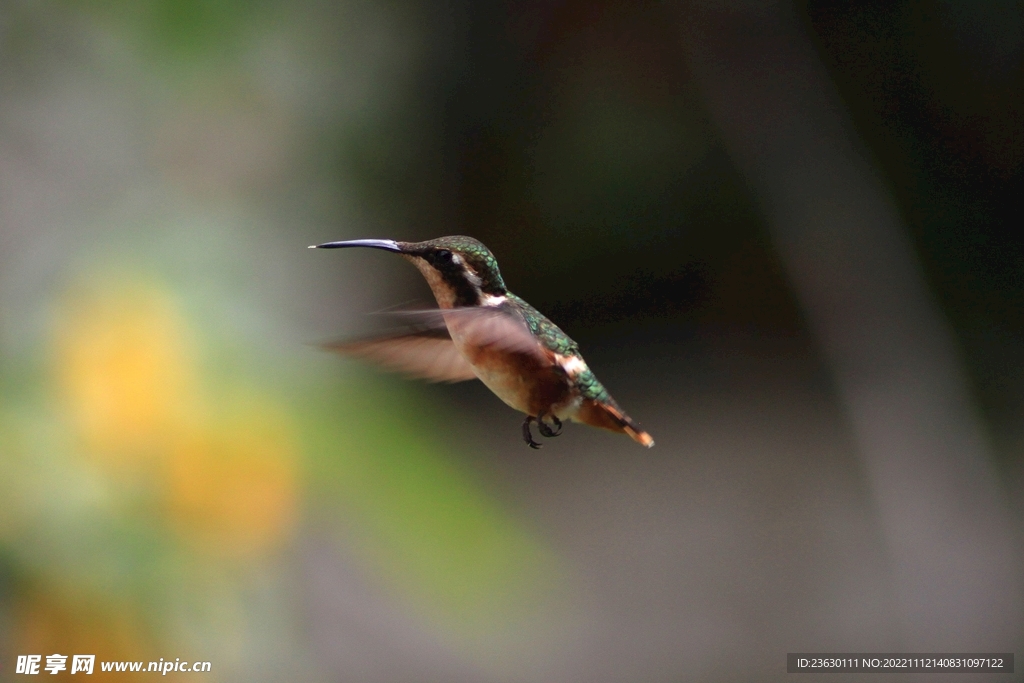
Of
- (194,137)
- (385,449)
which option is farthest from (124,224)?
(385,449)

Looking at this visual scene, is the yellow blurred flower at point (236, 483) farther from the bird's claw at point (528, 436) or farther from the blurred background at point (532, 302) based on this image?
the bird's claw at point (528, 436)

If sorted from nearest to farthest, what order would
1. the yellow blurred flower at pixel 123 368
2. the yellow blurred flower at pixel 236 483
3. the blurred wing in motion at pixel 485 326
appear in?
the blurred wing in motion at pixel 485 326 < the yellow blurred flower at pixel 123 368 < the yellow blurred flower at pixel 236 483

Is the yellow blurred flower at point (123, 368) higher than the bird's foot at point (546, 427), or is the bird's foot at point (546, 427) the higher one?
the yellow blurred flower at point (123, 368)

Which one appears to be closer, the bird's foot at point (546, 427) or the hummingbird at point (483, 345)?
the hummingbird at point (483, 345)

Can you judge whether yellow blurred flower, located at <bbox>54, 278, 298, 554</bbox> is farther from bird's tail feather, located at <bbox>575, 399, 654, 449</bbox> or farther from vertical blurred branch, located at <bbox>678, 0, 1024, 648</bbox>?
vertical blurred branch, located at <bbox>678, 0, 1024, 648</bbox>

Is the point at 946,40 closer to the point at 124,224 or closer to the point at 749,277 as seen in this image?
the point at 749,277

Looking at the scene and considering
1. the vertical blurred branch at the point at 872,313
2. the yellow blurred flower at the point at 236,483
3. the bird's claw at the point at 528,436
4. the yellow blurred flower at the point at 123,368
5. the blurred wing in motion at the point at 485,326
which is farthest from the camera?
the vertical blurred branch at the point at 872,313

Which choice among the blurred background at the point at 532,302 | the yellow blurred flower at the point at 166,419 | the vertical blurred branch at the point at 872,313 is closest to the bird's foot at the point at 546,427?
the blurred background at the point at 532,302

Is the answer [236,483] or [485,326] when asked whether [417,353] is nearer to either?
[485,326]
